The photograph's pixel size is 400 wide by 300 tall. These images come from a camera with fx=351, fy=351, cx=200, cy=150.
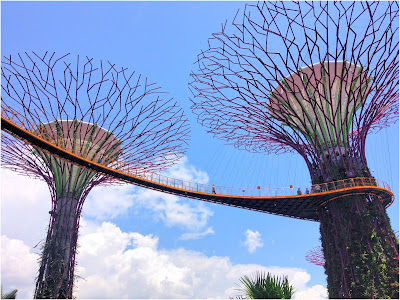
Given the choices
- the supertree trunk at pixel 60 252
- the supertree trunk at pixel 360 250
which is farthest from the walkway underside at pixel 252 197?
the supertree trunk at pixel 60 252

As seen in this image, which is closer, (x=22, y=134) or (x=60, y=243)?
(x=22, y=134)

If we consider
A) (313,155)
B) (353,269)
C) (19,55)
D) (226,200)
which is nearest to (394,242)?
(353,269)

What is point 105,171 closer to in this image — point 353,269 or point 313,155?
point 313,155

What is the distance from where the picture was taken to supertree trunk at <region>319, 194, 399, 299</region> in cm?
2514

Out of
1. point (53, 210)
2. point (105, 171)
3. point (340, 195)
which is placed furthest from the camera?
point (53, 210)

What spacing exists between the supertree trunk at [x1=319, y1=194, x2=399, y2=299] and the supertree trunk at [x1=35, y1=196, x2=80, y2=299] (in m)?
23.1

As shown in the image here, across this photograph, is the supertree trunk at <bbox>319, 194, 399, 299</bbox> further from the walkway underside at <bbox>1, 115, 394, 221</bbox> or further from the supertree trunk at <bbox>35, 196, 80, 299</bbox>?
the supertree trunk at <bbox>35, 196, 80, 299</bbox>

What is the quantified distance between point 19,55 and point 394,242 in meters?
34.3

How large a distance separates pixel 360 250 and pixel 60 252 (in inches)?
1009

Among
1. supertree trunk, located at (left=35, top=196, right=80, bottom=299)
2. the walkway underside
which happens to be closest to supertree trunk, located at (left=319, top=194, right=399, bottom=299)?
the walkway underside

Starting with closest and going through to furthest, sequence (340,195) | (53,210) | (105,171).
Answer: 1. (340,195)
2. (105,171)
3. (53,210)

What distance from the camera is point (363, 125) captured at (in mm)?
29906

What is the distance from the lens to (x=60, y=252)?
3216cm

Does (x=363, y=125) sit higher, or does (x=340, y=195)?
(x=363, y=125)
